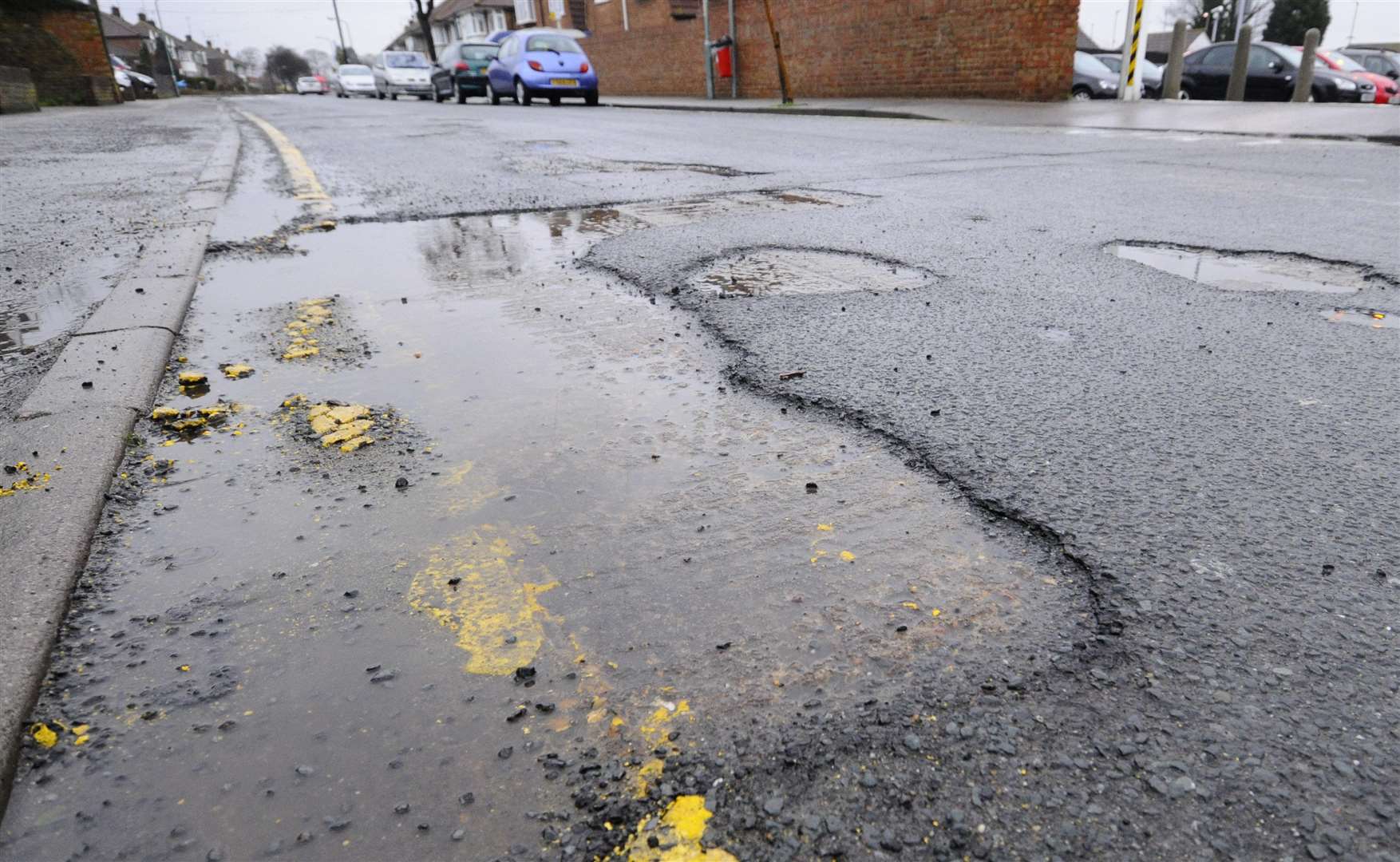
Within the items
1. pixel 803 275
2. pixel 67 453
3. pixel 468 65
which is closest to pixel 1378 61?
pixel 468 65

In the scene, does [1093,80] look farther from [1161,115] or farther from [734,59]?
[734,59]

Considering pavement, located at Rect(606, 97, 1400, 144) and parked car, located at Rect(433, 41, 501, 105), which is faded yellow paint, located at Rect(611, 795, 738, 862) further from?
parked car, located at Rect(433, 41, 501, 105)

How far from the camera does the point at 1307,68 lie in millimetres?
15258

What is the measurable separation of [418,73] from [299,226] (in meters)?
30.7

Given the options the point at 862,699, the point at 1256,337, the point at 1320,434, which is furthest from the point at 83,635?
the point at 1256,337

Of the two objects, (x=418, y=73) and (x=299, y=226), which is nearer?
(x=299, y=226)

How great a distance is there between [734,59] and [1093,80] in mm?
9982

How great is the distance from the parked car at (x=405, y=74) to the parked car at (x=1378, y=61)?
92.5 ft

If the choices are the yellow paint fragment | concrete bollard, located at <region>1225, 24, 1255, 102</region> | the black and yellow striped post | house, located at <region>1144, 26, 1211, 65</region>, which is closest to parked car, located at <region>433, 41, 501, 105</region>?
the black and yellow striped post

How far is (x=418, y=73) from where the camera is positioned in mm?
32125

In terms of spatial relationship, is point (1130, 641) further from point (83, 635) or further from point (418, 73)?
point (418, 73)

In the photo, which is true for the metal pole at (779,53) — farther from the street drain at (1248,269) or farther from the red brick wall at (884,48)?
the street drain at (1248,269)

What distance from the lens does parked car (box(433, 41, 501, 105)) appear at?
24.7m

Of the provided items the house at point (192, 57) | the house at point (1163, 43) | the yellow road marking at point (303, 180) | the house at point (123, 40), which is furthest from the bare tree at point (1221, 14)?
the house at point (192, 57)
